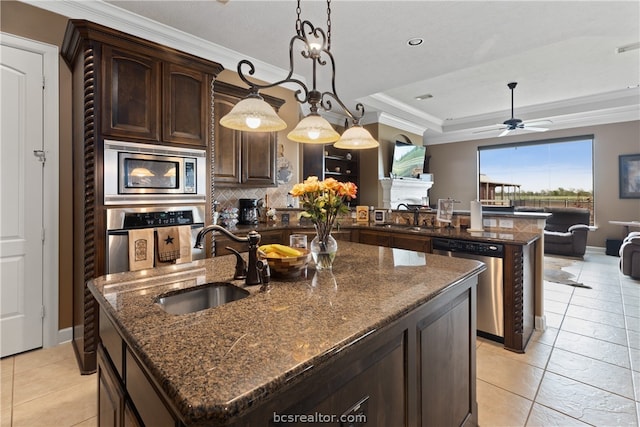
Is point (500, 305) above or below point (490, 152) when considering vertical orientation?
below

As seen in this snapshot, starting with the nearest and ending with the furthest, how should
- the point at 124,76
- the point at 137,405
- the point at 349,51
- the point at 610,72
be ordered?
the point at 137,405 → the point at 124,76 → the point at 349,51 → the point at 610,72

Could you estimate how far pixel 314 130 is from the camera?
66.9 inches

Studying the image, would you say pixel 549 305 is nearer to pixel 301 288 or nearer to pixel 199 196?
pixel 301 288

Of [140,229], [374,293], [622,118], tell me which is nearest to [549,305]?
[374,293]

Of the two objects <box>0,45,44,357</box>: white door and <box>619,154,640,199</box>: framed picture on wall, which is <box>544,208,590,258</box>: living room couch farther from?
<box>0,45,44,357</box>: white door

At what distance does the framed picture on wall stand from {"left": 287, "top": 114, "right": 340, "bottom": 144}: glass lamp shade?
7.63 meters

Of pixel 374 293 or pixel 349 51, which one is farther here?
pixel 349 51

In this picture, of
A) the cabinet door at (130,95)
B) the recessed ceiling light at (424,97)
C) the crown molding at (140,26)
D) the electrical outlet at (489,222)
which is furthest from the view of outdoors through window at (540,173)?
the cabinet door at (130,95)

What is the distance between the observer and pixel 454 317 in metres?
1.40

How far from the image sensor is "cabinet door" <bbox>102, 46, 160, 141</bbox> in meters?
2.24

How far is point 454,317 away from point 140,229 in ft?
7.36

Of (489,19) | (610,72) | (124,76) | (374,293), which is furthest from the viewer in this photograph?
(610,72)

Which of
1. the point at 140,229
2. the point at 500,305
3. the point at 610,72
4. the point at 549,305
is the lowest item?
the point at 549,305

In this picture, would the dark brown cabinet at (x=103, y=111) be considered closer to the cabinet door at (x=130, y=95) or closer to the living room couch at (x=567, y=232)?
the cabinet door at (x=130, y=95)
